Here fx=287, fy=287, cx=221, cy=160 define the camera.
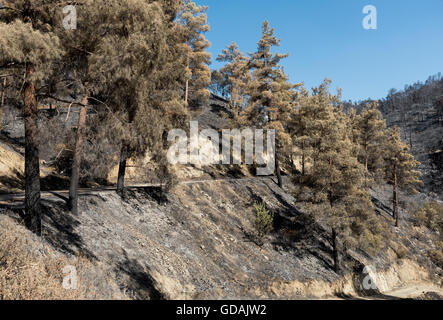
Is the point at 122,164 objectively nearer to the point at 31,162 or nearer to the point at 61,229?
the point at 61,229

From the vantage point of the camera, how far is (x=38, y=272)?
23.2 ft

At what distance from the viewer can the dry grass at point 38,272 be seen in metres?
6.23

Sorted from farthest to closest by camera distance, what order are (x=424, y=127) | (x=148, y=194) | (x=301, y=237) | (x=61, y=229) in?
(x=424, y=127) < (x=301, y=237) < (x=148, y=194) < (x=61, y=229)

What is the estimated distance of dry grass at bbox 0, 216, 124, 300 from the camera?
6227mm

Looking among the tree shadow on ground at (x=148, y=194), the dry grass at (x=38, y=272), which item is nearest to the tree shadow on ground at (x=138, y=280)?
the dry grass at (x=38, y=272)

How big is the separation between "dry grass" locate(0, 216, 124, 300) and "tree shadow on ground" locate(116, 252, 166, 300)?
0.65 metres

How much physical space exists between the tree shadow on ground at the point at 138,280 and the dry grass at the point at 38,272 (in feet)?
2.12

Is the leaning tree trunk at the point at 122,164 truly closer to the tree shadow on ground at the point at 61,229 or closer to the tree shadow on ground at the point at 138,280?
the tree shadow on ground at the point at 61,229

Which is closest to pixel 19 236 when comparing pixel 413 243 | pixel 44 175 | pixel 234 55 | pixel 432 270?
pixel 44 175

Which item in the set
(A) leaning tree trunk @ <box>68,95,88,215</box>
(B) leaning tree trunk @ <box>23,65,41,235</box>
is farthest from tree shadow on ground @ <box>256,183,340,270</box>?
(B) leaning tree trunk @ <box>23,65,41,235</box>

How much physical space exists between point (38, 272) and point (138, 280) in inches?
146

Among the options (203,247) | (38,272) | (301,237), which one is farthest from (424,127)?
(38,272)

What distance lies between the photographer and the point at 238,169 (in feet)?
109

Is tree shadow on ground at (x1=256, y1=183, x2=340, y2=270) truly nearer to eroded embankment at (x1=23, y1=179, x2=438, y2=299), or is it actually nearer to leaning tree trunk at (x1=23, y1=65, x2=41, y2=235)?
eroded embankment at (x1=23, y1=179, x2=438, y2=299)
